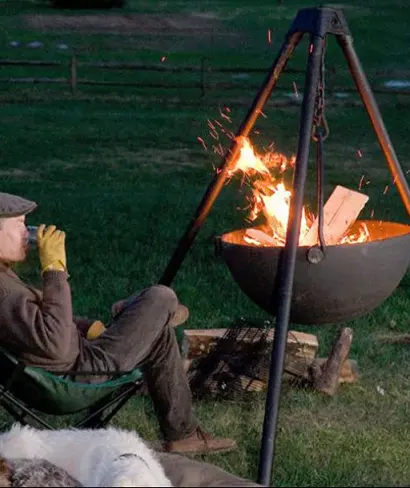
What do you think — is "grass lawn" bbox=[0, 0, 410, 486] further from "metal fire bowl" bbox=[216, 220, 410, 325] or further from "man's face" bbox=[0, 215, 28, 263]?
"man's face" bbox=[0, 215, 28, 263]

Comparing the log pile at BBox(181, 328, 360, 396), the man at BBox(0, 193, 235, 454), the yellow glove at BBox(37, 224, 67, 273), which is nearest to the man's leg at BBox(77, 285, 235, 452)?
the man at BBox(0, 193, 235, 454)

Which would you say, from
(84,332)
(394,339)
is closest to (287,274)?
(84,332)

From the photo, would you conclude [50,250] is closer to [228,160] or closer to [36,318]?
[36,318]

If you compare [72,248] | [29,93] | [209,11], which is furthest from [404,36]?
[72,248]

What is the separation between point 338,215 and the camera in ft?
18.7

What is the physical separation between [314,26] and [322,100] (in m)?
0.34

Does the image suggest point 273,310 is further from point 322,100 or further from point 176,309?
point 322,100

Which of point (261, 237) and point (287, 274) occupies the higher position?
point (287, 274)

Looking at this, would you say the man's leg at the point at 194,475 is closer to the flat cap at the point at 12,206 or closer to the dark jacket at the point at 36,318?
the dark jacket at the point at 36,318

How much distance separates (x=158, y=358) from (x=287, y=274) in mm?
662

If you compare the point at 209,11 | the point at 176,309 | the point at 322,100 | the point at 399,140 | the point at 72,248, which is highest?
the point at 322,100

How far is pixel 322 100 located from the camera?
17.2 feet

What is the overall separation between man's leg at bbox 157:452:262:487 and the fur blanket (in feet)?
0.25

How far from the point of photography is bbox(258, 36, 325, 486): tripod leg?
4738 mm
